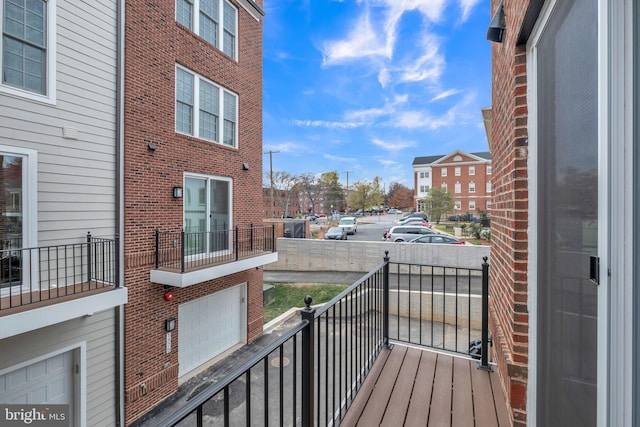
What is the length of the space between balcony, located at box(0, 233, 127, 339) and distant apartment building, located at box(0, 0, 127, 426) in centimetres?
1

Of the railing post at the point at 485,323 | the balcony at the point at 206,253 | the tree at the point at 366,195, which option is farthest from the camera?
the tree at the point at 366,195

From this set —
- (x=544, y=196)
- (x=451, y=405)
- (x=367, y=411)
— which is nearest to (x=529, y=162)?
(x=544, y=196)

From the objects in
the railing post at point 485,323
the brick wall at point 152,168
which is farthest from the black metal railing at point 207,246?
the railing post at point 485,323

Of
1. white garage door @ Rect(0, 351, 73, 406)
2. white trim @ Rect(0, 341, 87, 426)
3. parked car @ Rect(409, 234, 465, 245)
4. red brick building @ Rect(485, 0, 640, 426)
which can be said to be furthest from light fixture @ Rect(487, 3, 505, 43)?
parked car @ Rect(409, 234, 465, 245)

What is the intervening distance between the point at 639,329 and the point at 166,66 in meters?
6.85

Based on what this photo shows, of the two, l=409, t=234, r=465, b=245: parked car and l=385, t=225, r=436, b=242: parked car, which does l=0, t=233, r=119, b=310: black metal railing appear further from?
l=385, t=225, r=436, b=242: parked car

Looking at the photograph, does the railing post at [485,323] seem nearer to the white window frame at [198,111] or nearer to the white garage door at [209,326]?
the white garage door at [209,326]

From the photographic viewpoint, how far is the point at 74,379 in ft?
14.2

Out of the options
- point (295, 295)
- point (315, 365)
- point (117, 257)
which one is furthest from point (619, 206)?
point (295, 295)

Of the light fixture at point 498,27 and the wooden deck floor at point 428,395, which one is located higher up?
the light fixture at point 498,27

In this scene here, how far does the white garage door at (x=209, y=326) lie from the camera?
245 inches

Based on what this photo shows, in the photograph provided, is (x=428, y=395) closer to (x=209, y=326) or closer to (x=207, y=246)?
(x=207, y=246)

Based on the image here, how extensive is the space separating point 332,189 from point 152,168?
121 feet

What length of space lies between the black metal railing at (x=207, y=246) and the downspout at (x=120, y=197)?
27.1 inches
